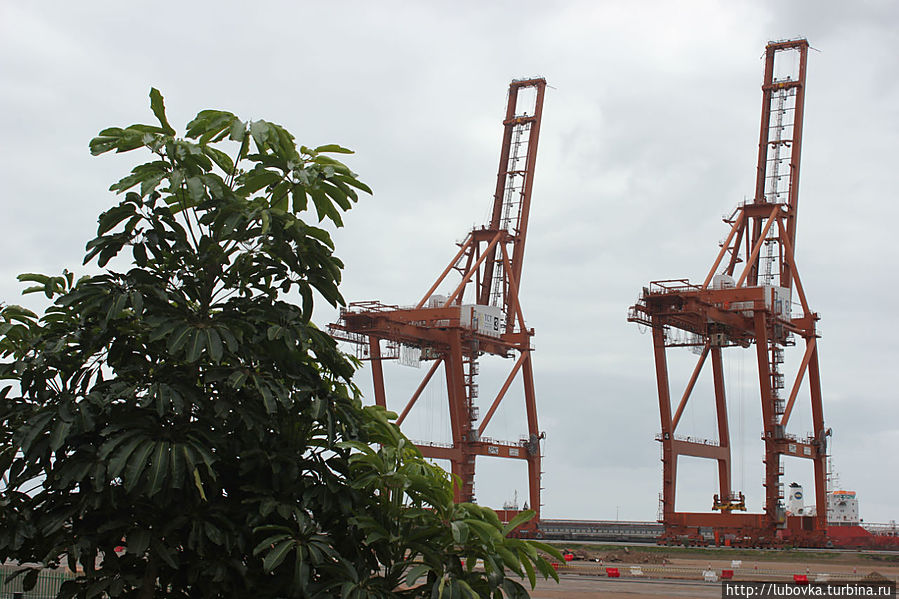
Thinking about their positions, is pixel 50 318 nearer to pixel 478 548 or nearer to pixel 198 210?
pixel 198 210

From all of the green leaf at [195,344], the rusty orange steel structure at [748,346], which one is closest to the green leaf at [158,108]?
the green leaf at [195,344]

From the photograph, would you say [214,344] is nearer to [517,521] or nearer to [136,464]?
[136,464]

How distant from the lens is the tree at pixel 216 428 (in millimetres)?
8773

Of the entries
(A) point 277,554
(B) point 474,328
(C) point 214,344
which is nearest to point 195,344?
(C) point 214,344

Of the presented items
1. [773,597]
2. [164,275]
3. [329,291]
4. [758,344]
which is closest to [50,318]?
[164,275]

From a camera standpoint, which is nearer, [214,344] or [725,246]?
[214,344]

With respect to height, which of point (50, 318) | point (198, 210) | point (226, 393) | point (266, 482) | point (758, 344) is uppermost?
point (758, 344)

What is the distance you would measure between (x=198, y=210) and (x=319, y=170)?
1.18 meters

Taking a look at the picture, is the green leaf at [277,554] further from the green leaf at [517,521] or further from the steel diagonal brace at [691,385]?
the steel diagonal brace at [691,385]

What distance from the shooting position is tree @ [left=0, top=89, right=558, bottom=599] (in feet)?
28.8

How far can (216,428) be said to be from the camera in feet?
29.5

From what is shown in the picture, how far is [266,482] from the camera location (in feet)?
30.3

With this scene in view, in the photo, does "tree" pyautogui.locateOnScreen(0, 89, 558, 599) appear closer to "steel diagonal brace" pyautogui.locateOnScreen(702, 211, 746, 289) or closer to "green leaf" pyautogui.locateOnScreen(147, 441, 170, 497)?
"green leaf" pyautogui.locateOnScreen(147, 441, 170, 497)

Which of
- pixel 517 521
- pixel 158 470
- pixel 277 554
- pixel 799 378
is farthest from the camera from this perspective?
pixel 799 378
